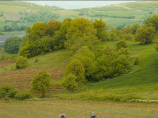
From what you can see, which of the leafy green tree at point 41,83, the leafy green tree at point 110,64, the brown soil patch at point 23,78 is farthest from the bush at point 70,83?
the leafy green tree at point 110,64

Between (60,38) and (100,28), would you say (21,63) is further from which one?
(100,28)

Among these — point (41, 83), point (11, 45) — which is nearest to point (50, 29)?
point (11, 45)

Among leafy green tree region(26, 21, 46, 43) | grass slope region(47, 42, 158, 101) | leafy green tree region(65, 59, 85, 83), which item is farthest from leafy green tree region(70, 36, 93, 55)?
leafy green tree region(26, 21, 46, 43)

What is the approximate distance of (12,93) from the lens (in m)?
43.2

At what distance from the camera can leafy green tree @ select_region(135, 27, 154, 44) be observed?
80.6 meters

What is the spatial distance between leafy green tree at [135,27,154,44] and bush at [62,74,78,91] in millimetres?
43941

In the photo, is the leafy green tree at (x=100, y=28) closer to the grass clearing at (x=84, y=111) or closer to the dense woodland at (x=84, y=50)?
the dense woodland at (x=84, y=50)

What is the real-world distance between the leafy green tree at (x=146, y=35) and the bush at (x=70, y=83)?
1730 inches

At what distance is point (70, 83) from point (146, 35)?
154 feet

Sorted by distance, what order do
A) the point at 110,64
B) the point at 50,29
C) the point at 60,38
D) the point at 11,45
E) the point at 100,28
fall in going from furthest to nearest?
the point at 11,45 → the point at 50,29 → the point at 100,28 → the point at 60,38 → the point at 110,64

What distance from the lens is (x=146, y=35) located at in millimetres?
81438

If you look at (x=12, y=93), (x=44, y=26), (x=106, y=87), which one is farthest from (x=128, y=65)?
(x=44, y=26)

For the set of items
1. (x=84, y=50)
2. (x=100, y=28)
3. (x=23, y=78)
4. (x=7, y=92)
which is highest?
(x=100, y=28)

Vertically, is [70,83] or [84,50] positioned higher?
[84,50]
